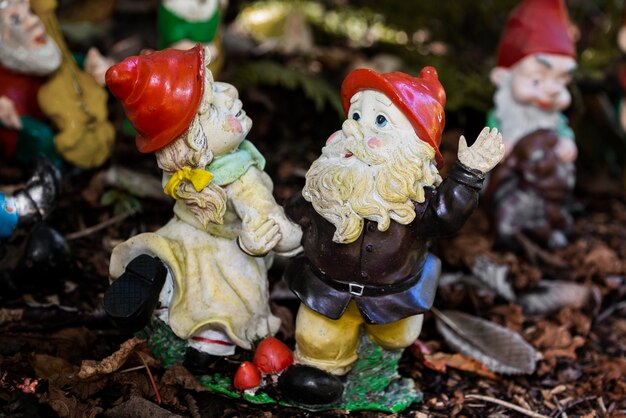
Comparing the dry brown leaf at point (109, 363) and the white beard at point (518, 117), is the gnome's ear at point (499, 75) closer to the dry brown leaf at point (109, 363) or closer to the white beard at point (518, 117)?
the white beard at point (518, 117)

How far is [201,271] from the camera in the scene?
96.0 inches

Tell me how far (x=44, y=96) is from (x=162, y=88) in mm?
1284

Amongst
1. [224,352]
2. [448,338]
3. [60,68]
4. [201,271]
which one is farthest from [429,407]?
[60,68]

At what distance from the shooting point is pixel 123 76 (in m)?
2.21

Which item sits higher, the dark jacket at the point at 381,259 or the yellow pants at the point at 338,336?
the dark jacket at the point at 381,259

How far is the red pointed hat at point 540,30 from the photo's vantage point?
3533 millimetres

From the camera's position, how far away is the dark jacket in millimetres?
2232

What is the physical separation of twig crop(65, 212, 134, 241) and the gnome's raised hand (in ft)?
5.18

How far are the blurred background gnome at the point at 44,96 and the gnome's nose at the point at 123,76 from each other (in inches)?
44.8

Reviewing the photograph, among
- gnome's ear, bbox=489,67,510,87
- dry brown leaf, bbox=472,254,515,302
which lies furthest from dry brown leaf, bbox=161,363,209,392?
gnome's ear, bbox=489,67,510,87

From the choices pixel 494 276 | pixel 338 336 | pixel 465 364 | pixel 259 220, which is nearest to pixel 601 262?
pixel 494 276

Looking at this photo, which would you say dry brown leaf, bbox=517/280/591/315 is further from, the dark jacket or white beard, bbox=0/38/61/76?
white beard, bbox=0/38/61/76

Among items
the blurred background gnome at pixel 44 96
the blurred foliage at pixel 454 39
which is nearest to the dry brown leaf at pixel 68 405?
the blurred background gnome at pixel 44 96

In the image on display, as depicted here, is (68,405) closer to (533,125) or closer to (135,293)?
(135,293)
